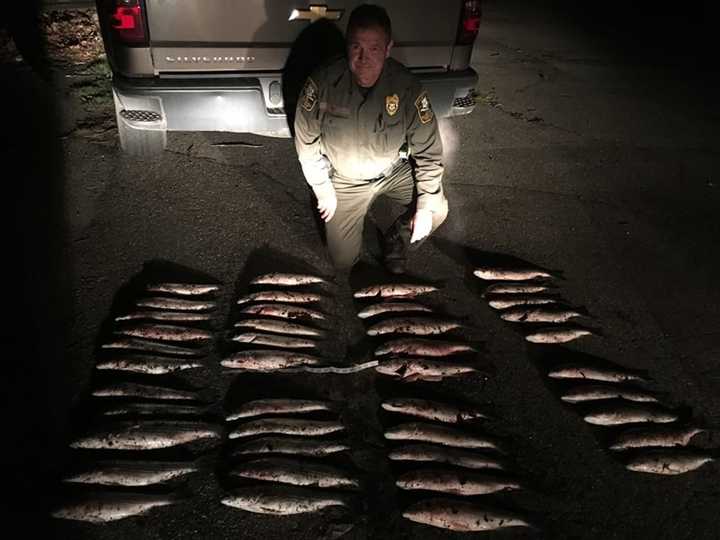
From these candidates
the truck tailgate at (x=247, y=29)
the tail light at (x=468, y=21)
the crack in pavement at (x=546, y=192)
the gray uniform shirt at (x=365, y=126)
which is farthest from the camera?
the crack in pavement at (x=546, y=192)

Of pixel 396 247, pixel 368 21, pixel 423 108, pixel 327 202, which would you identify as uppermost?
pixel 368 21

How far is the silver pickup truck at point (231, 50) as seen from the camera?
396 centimetres

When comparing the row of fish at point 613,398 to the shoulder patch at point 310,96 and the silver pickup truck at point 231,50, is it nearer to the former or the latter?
the shoulder patch at point 310,96

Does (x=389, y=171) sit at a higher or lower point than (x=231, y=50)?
lower

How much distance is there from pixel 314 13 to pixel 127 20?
1460 mm

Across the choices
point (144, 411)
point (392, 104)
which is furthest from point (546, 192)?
point (144, 411)

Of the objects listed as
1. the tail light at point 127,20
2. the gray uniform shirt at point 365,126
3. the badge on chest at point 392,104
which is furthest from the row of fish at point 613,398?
the tail light at point 127,20

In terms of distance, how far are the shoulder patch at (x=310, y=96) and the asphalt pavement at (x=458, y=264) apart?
1328 mm

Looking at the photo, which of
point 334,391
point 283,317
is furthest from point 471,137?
point 334,391

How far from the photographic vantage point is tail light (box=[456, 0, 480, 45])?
460 cm

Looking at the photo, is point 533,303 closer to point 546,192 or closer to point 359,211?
point 359,211

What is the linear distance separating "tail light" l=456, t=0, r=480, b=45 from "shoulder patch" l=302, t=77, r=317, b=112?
5.84ft

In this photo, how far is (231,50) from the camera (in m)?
4.20

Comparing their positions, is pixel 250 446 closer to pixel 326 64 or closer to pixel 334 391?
pixel 334 391
